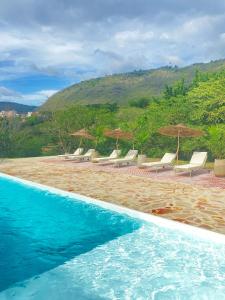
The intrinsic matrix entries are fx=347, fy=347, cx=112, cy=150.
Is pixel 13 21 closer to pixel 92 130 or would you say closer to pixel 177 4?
pixel 92 130

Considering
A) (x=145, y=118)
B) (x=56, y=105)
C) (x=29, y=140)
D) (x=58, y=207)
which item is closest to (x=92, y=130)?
(x=145, y=118)

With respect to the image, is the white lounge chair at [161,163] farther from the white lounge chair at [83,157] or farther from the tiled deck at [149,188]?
the white lounge chair at [83,157]

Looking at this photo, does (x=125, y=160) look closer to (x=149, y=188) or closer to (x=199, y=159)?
(x=199, y=159)

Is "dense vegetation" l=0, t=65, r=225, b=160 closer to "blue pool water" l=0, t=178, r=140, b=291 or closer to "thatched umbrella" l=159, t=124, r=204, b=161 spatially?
"thatched umbrella" l=159, t=124, r=204, b=161

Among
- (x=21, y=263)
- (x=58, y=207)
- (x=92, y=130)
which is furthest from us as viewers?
(x=92, y=130)

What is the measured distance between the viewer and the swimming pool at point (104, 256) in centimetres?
479

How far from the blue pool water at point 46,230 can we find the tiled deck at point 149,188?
814 millimetres

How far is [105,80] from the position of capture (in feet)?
413

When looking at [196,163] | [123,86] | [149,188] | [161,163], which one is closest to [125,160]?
[161,163]

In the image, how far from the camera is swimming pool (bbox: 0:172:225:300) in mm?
4789

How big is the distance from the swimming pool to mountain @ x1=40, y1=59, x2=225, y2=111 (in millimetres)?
99105

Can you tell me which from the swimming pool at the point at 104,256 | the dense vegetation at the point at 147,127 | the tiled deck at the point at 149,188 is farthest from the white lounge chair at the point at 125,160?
the swimming pool at the point at 104,256

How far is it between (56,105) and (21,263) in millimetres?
111400

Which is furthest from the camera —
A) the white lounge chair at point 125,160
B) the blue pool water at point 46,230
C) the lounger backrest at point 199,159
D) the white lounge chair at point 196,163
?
the white lounge chair at point 125,160
